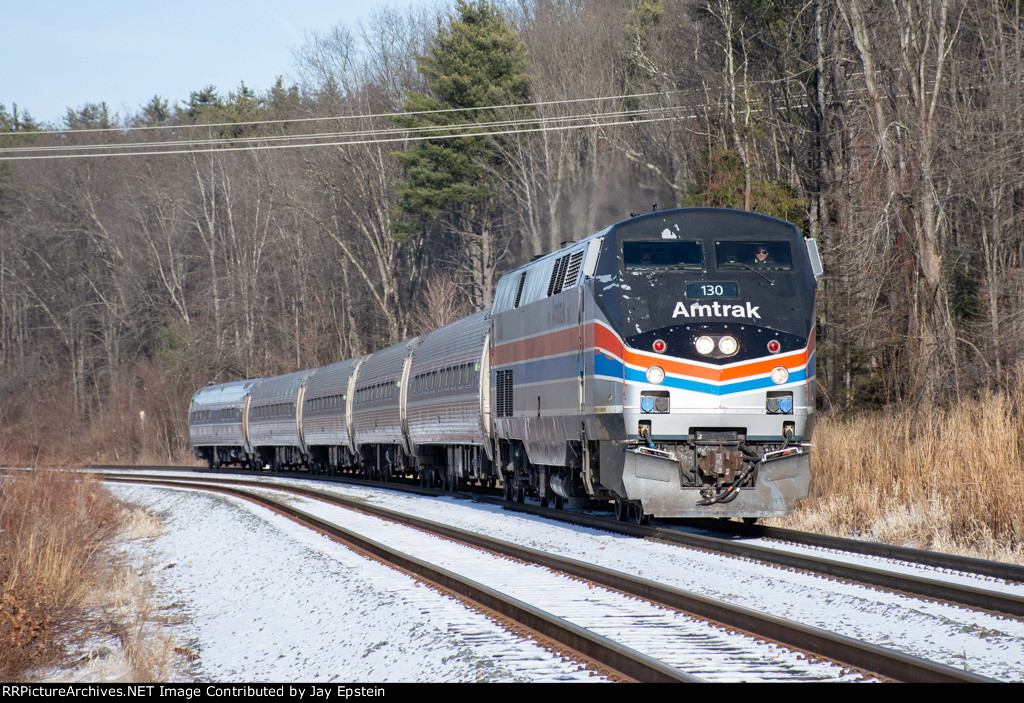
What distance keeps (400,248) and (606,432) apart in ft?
146

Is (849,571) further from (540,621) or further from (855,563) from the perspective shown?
(540,621)

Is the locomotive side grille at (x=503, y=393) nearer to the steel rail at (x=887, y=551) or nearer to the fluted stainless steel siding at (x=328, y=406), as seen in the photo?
the steel rail at (x=887, y=551)

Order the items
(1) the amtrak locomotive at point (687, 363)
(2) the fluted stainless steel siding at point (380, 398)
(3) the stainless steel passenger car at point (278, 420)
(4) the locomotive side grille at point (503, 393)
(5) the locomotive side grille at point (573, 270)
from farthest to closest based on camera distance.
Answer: (3) the stainless steel passenger car at point (278, 420)
(2) the fluted stainless steel siding at point (380, 398)
(4) the locomotive side grille at point (503, 393)
(5) the locomotive side grille at point (573, 270)
(1) the amtrak locomotive at point (687, 363)

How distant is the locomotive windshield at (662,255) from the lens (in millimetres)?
12695

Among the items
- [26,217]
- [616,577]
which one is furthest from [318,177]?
[616,577]

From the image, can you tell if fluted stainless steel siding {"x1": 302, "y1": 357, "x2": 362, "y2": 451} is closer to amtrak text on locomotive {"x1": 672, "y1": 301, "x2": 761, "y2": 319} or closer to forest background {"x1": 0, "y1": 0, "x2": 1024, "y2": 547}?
forest background {"x1": 0, "y1": 0, "x2": 1024, "y2": 547}

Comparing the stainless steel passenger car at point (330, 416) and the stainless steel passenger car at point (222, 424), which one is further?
the stainless steel passenger car at point (222, 424)

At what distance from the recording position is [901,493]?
1320 centimetres

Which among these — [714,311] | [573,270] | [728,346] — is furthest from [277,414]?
[728,346]

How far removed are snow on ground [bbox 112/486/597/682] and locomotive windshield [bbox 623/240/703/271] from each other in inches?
178

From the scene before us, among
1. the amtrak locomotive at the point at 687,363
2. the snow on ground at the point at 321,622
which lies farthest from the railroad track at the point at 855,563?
the snow on ground at the point at 321,622

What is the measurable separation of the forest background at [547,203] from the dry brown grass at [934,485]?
48 mm
